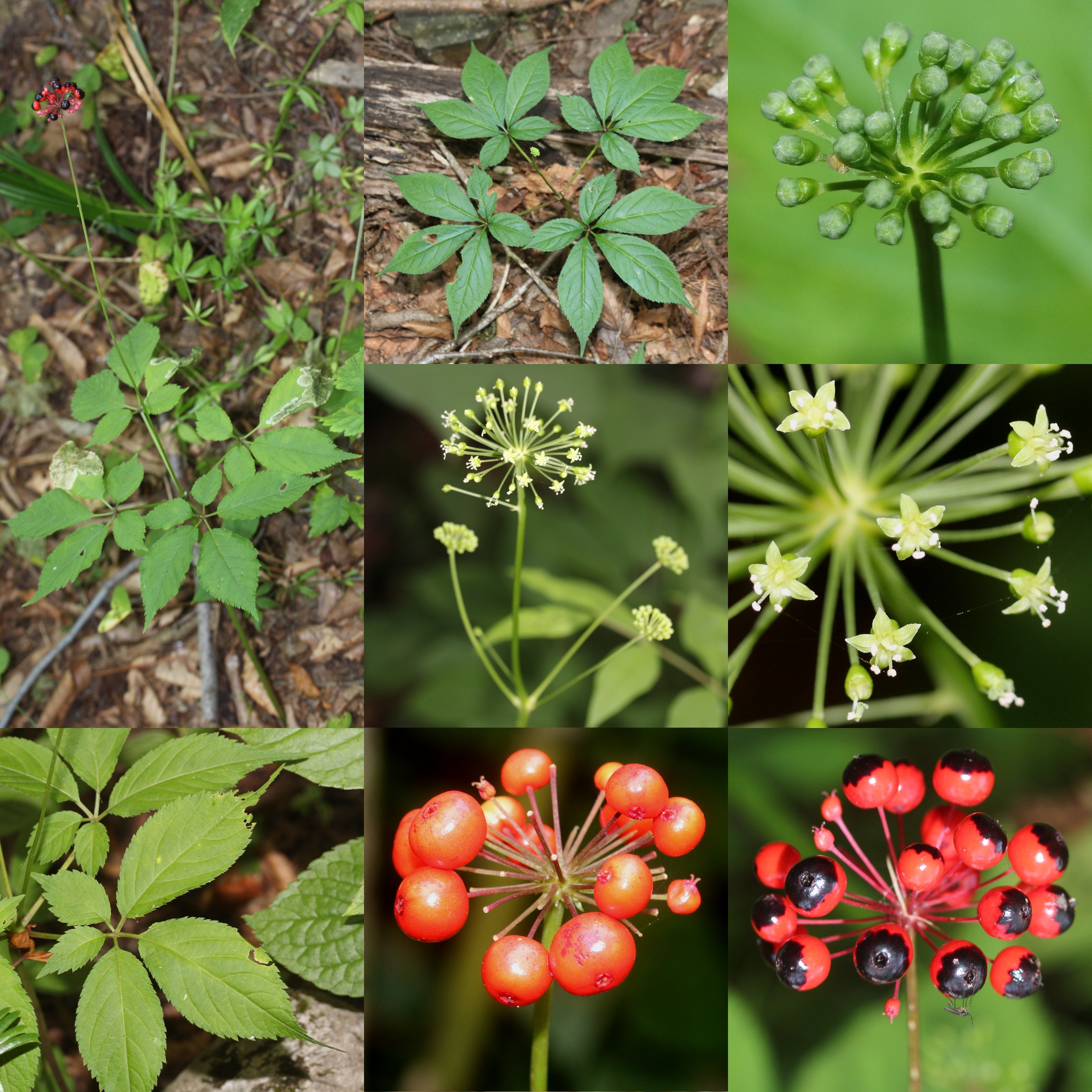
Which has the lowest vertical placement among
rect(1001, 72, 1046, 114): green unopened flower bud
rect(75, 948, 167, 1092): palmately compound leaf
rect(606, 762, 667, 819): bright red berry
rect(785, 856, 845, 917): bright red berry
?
rect(75, 948, 167, 1092): palmately compound leaf

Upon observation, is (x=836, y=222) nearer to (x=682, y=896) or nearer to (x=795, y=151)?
(x=795, y=151)

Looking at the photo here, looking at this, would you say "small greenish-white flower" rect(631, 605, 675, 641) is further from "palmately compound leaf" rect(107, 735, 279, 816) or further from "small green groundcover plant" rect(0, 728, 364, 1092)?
"palmately compound leaf" rect(107, 735, 279, 816)

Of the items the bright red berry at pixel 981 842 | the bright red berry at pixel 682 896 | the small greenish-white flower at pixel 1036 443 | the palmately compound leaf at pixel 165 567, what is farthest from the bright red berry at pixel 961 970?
the palmately compound leaf at pixel 165 567

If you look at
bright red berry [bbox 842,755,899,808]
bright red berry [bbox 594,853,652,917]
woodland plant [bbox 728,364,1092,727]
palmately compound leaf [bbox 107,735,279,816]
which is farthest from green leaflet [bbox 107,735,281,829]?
bright red berry [bbox 842,755,899,808]

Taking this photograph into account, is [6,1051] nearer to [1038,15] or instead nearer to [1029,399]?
[1029,399]

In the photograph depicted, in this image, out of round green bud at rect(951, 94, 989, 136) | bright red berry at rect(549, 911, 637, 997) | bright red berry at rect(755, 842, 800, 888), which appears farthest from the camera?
bright red berry at rect(755, 842, 800, 888)

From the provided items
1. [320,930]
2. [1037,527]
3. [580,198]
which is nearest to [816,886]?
[1037,527]
